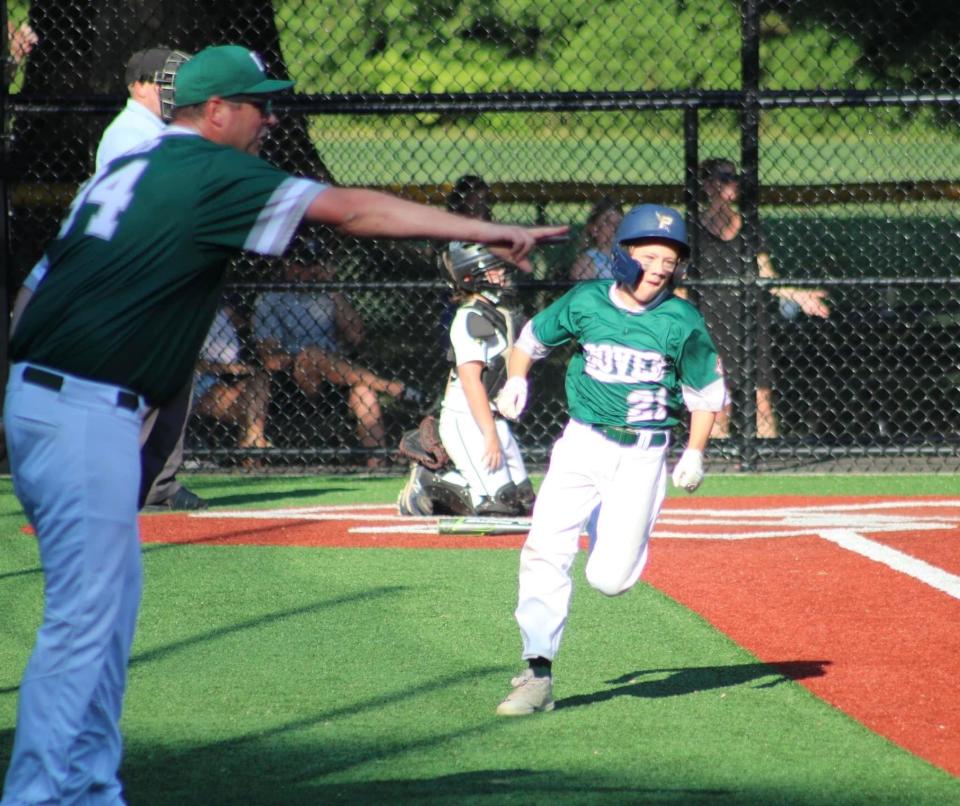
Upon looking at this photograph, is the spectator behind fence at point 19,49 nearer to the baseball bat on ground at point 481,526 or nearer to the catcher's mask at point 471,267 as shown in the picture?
the catcher's mask at point 471,267

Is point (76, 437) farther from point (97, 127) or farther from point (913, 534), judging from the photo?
point (97, 127)

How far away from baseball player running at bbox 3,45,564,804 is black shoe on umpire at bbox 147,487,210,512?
5.82m

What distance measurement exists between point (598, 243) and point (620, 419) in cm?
583

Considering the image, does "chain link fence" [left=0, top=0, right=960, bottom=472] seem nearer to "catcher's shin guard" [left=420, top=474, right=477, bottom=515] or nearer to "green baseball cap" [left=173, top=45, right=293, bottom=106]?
"catcher's shin guard" [left=420, top=474, right=477, bottom=515]

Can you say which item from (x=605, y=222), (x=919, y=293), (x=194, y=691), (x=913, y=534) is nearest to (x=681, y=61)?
(x=919, y=293)

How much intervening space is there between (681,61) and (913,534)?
42.0ft

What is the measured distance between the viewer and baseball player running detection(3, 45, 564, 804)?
335 cm

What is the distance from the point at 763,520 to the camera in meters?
8.76

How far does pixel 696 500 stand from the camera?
9.68 meters

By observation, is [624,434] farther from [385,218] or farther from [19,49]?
[19,49]

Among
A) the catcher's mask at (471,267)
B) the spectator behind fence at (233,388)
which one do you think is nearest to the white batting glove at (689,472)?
the catcher's mask at (471,267)

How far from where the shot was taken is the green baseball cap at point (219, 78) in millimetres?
3506

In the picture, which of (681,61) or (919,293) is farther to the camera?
(681,61)

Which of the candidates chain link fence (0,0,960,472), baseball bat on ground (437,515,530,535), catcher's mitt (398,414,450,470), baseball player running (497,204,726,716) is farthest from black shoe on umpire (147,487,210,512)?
baseball player running (497,204,726,716)
